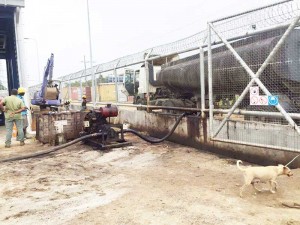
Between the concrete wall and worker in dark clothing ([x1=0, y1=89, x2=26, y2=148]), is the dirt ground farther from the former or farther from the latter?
worker in dark clothing ([x1=0, y1=89, x2=26, y2=148])

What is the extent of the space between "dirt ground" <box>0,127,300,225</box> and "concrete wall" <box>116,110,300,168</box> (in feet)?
0.88

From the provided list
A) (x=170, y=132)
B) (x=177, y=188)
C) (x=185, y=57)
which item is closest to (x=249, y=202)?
(x=177, y=188)

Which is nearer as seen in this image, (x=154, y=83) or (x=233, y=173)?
(x=233, y=173)

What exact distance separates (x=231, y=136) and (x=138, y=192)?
8.33 ft

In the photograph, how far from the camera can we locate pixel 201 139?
7312mm

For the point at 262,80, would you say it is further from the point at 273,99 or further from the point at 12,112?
the point at 12,112

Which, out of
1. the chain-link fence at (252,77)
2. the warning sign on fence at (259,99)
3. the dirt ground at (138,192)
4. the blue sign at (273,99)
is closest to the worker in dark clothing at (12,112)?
the dirt ground at (138,192)

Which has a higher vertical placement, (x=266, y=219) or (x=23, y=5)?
(x=23, y=5)

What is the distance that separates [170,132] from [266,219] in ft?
15.4

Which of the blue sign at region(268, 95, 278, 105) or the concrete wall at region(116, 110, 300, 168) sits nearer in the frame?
the blue sign at region(268, 95, 278, 105)

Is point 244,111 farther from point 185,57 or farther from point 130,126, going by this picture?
point 130,126

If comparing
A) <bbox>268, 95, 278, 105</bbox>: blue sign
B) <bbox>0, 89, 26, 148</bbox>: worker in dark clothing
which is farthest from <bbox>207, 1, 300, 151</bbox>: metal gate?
<bbox>0, 89, 26, 148</bbox>: worker in dark clothing

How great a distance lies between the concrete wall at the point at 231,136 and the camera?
538 centimetres

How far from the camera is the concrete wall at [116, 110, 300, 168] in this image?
5.38 m
